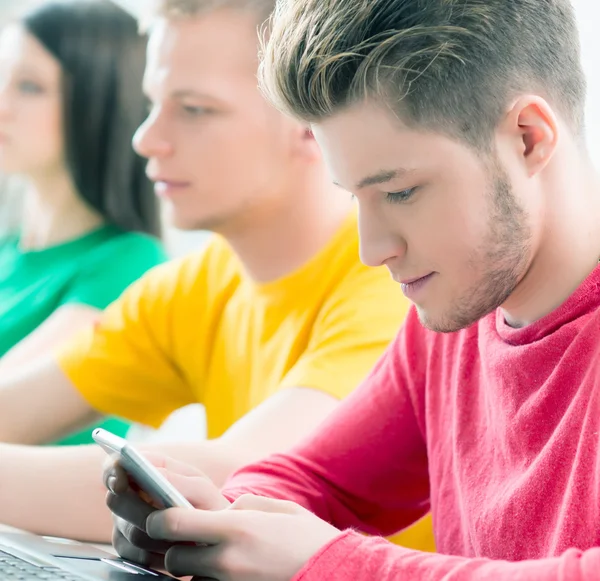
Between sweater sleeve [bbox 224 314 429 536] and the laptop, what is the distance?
0.15 m

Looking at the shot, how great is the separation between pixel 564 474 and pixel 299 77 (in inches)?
15.1

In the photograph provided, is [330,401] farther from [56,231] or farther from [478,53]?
[56,231]

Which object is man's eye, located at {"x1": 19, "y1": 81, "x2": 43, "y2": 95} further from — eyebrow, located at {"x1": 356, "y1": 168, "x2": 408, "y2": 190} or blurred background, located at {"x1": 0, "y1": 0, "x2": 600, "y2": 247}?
eyebrow, located at {"x1": 356, "y1": 168, "x2": 408, "y2": 190}

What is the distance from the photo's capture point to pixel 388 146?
0.77 metres

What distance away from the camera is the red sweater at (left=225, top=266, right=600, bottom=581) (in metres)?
0.67

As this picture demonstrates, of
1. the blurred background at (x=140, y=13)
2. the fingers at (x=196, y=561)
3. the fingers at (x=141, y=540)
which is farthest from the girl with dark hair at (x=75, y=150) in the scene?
the fingers at (x=196, y=561)

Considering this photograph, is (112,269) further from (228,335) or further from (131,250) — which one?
(228,335)

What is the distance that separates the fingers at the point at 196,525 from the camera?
701mm

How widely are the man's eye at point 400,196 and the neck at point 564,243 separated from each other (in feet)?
0.37

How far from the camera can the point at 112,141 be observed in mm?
1934

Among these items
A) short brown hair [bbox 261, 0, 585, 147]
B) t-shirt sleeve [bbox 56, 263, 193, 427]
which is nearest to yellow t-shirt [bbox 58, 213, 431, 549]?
t-shirt sleeve [bbox 56, 263, 193, 427]

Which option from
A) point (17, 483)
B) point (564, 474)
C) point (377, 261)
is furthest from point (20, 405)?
point (564, 474)

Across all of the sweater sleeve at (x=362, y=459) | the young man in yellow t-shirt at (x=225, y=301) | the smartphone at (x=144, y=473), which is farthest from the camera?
the young man in yellow t-shirt at (x=225, y=301)

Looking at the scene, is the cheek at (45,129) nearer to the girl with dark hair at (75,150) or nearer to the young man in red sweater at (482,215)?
the girl with dark hair at (75,150)
